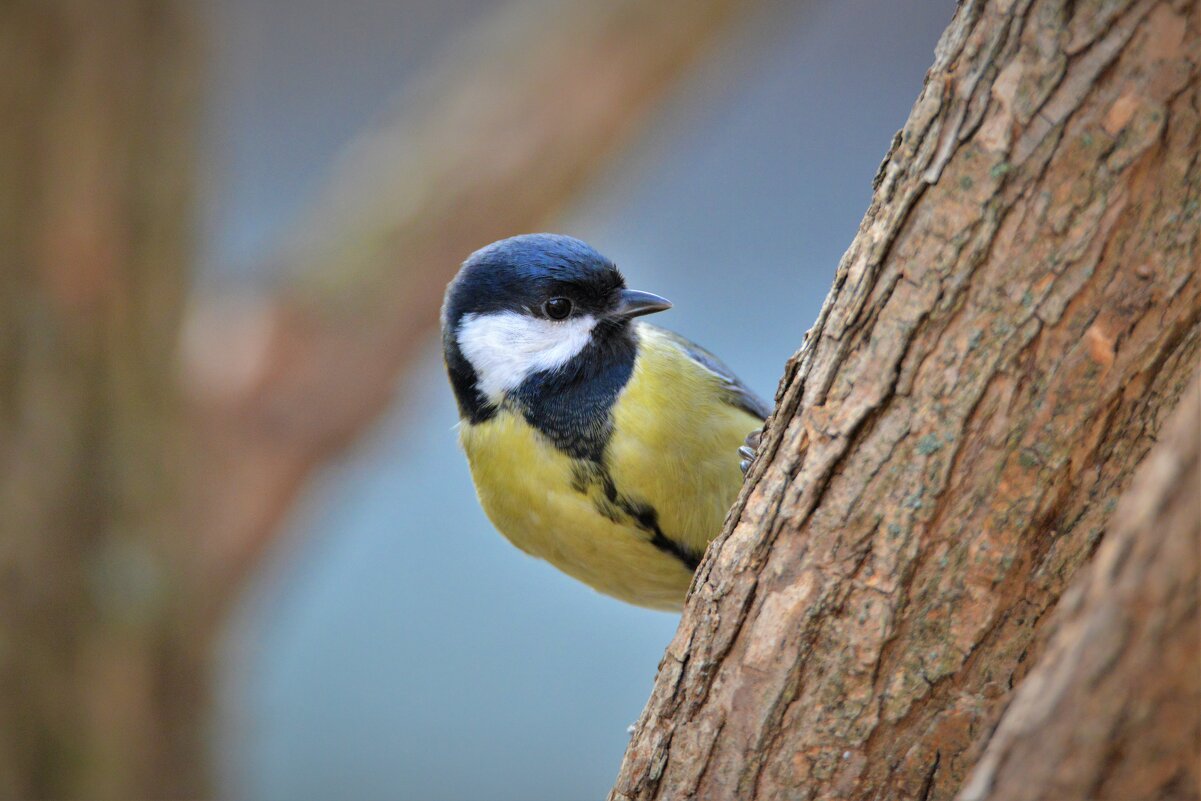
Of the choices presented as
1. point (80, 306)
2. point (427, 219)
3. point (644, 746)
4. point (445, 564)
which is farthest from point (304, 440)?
point (644, 746)

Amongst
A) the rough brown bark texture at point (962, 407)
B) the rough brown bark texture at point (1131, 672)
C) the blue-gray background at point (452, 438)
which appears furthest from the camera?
the blue-gray background at point (452, 438)

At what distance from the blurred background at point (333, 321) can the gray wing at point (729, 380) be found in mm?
938

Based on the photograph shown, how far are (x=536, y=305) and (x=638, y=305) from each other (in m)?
0.17

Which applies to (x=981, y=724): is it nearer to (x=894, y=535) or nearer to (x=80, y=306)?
(x=894, y=535)

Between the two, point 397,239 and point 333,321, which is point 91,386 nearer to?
point 333,321

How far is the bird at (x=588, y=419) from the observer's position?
1.67 meters

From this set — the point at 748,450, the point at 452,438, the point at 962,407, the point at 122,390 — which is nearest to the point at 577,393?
the point at 748,450

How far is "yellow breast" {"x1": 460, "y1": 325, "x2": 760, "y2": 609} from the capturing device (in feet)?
5.45

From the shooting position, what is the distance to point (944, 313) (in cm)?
99

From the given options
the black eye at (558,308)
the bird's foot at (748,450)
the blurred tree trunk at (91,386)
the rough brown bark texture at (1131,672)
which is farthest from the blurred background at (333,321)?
the rough brown bark texture at (1131,672)

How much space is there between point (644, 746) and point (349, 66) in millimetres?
3374

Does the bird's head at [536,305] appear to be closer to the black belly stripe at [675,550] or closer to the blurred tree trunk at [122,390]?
the black belly stripe at [675,550]

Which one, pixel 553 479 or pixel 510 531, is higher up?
pixel 553 479

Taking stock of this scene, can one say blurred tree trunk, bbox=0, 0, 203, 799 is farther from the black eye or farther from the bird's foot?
the bird's foot
